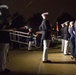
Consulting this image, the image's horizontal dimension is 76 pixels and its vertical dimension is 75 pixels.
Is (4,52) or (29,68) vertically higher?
(4,52)

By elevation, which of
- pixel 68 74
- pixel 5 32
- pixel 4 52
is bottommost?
pixel 68 74

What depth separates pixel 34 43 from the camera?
21125 mm

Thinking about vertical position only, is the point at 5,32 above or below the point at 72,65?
above

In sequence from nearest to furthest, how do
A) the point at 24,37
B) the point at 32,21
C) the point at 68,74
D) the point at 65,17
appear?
the point at 68,74 → the point at 24,37 → the point at 32,21 → the point at 65,17

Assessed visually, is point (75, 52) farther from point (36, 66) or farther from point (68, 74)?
point (68, 74)

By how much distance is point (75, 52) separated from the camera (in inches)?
454

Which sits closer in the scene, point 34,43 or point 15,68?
point 15,68

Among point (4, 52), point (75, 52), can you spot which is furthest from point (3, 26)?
point (75, 52)

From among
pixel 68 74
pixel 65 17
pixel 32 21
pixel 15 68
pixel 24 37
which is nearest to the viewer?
pixel 68 74

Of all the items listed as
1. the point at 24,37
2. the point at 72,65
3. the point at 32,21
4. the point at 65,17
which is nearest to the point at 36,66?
the point at 72,65

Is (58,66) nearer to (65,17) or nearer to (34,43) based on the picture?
(34,43)

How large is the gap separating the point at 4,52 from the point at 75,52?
392cm

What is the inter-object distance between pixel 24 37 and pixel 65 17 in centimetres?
3230

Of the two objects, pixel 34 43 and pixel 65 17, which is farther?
pixel 65 17
